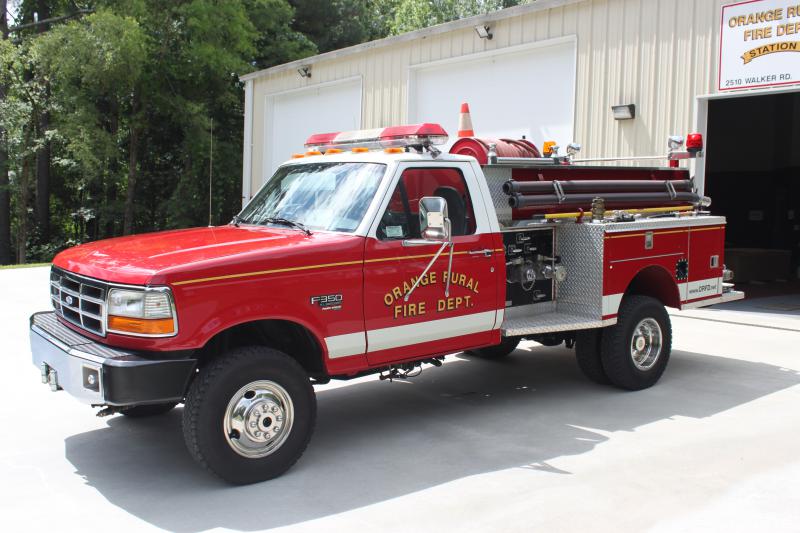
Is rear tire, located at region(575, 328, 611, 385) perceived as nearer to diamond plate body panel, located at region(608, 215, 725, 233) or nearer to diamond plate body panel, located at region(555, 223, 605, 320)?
diamond plate body panel, located at region(555, 223, 605, 320)

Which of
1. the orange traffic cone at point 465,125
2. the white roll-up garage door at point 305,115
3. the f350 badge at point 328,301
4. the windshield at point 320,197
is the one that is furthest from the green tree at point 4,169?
the f350 badge at point 328,301

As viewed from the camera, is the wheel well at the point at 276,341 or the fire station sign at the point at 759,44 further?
the fire station sign at the point at 759,44

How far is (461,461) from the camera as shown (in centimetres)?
545

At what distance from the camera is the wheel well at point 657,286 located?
25.1 feet

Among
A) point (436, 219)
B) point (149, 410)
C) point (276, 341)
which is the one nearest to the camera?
point (436, 219)

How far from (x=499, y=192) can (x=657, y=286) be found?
2.18 metres

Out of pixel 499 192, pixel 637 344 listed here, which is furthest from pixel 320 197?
pixel 637 344

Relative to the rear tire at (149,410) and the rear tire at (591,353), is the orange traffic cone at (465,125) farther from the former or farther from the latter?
the rear tire at (149,410)

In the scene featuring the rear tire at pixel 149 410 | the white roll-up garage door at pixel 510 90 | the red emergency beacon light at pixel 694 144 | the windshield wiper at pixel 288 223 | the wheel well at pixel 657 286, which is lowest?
the rear tire at pixel 149 410

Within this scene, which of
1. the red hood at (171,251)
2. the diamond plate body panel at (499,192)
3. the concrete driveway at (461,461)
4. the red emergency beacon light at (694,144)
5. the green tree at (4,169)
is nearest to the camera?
the concrete driveway at (461,461)

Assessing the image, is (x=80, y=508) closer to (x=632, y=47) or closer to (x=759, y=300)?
(x=632, y=47)

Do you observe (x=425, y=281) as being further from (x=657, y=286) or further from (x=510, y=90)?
(x=510, y=90)

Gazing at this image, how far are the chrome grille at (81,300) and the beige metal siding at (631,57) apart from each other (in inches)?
370

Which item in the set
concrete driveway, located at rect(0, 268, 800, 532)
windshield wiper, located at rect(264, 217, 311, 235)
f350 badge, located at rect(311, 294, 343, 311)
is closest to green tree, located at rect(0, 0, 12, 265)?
concrete driveway, located at rect(0, 268, 800, 532)
